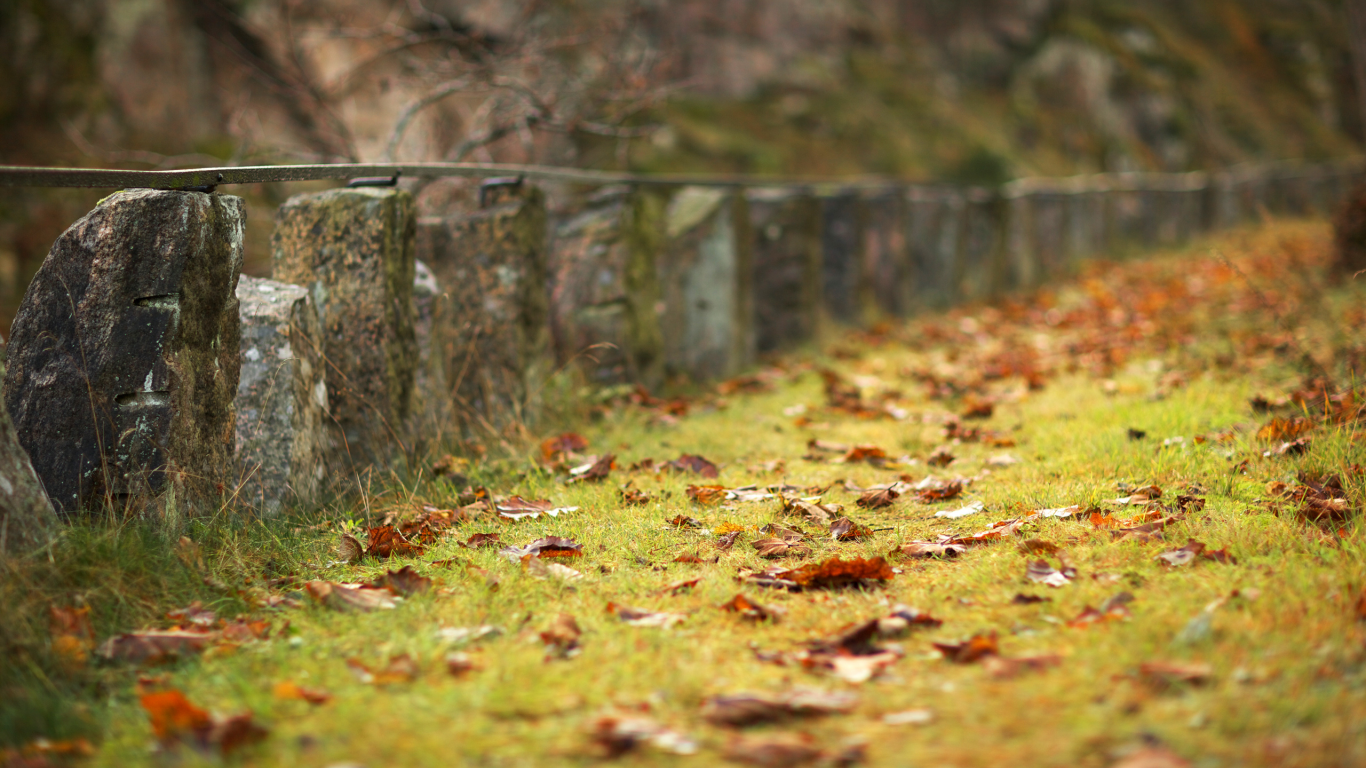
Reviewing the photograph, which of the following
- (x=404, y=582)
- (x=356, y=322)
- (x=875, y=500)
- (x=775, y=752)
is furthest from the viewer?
(x=356, y=322)

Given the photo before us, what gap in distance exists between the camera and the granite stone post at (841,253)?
783cm

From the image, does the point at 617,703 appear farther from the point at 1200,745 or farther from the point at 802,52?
the point at 802,52

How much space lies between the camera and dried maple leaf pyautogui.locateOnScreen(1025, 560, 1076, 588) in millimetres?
2473

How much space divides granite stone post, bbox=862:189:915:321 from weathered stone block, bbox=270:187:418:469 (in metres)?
5.16

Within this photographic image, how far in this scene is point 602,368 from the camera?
17.1 feet

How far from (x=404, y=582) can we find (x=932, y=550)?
1386 mm

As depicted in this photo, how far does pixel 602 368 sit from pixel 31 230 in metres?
7.31

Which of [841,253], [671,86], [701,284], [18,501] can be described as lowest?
[18,501]

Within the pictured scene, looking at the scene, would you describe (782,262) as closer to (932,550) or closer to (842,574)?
(932,550)

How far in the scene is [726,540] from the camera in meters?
2.96

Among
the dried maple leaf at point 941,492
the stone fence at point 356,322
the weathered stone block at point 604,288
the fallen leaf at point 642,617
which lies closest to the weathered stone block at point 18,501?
the stone fence at point 356,322

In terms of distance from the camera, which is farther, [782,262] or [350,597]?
[782,262]

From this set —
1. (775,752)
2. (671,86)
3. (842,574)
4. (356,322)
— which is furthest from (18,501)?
(671,86)

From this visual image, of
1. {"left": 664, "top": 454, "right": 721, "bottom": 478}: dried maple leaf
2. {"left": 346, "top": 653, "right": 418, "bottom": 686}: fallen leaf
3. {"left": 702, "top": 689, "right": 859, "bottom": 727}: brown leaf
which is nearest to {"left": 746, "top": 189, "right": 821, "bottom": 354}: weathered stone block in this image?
{"left": 664, "top": 454, "right": 721, "bottom": 478}: dried maple leaf
